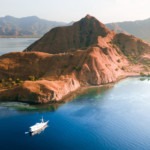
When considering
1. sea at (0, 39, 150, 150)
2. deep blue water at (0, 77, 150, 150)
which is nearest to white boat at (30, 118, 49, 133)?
sea at (0, 39, 150, 150)

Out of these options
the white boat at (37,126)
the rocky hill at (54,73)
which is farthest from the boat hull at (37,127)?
the rocky hill at (54,73)

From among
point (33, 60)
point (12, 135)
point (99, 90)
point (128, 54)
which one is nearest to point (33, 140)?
point (12, 135)

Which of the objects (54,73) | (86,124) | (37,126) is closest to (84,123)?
(86,124)

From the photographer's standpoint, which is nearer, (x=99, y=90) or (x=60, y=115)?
(x=60, y=115)

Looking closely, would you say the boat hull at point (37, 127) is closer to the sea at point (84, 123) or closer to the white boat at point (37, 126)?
the white boat at point (37, 126)

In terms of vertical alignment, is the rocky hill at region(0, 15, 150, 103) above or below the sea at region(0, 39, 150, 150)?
above

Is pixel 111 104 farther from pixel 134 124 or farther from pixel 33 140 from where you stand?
pixel 33 140

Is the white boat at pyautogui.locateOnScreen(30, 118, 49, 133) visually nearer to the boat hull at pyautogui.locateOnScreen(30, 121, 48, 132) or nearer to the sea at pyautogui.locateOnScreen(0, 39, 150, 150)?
the boat hull at pyautogui.locateOnScreen(30, 121, 48, 132)

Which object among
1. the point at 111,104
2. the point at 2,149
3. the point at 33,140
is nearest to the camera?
the point at 2,149

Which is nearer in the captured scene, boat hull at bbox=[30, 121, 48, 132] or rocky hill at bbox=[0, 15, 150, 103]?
boat hull at bbox=[30, 121, 48, 132]
